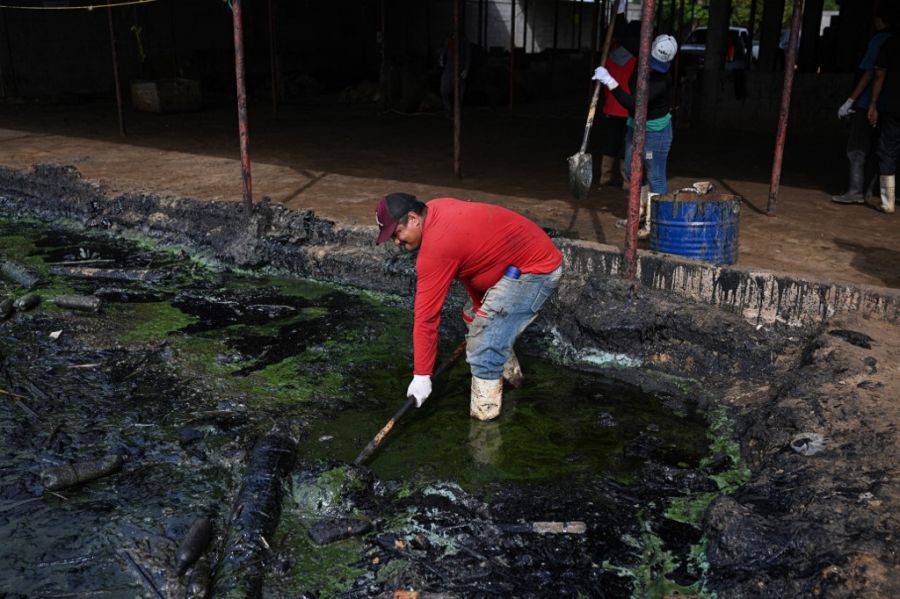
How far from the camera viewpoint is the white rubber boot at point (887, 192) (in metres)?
7.91

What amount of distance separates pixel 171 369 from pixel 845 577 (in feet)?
14.5

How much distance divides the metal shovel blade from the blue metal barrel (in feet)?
3.28

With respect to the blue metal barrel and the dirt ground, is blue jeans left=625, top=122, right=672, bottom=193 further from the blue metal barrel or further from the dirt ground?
the blue metal barrel

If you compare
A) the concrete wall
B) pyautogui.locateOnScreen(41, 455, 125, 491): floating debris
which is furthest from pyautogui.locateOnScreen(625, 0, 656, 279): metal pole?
the concrete wall

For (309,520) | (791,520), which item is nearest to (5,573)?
(309,520)

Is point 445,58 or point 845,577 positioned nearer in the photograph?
point 845,577

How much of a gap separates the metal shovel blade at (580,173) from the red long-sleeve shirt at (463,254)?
2.53 meters

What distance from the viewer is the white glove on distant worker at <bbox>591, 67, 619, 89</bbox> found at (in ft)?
23.6

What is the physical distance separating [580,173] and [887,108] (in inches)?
121

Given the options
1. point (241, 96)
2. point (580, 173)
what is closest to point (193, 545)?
point (580, 173)

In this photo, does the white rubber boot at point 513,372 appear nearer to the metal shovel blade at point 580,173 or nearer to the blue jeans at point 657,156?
the metal shovel blade at point 580,173

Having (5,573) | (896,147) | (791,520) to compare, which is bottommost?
(5,573)

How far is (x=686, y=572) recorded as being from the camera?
3.82 m

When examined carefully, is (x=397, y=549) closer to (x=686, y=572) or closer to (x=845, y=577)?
Result: (x=686, y=572)
